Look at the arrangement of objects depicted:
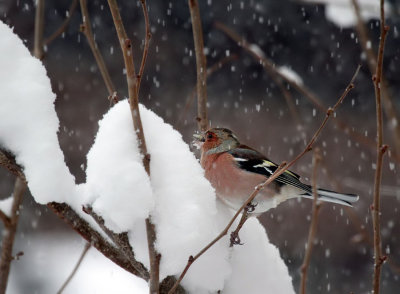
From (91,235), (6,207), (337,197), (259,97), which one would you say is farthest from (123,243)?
(259,97)

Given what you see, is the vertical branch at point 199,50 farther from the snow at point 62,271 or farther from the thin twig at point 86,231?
the snow at point 62,271

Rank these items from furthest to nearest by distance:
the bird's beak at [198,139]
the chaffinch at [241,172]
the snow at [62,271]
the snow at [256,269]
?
1. the snow at [62,271]
2. the chaffinch at [241,172]
3. the bird's beak at [198,139]
4. the snow at [256,269]

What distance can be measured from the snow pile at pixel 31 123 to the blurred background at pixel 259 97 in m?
6.28

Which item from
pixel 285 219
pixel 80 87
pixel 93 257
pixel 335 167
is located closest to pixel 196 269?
pixel 93 257

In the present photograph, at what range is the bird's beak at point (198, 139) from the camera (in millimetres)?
2695

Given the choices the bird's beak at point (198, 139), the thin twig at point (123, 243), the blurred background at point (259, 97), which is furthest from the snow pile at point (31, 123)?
the blurred background at point (259, 97)

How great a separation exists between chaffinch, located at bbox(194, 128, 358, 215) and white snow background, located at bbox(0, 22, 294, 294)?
3.88ft

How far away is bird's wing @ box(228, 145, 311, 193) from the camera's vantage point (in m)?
3.10

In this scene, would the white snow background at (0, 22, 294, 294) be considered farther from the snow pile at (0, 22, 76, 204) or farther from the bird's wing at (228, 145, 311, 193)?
the bird's wing at (228, 145, 311, 193)

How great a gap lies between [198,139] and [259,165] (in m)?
0.55

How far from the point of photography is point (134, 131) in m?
1.43

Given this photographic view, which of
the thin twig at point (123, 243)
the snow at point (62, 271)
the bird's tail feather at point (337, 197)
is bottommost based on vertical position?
the thin twig at point (123, 243)

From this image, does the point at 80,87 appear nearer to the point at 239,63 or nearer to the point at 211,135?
the point at 239,63

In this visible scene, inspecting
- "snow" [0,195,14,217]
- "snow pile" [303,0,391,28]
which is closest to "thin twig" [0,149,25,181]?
"snow" [0,195,14,217]
